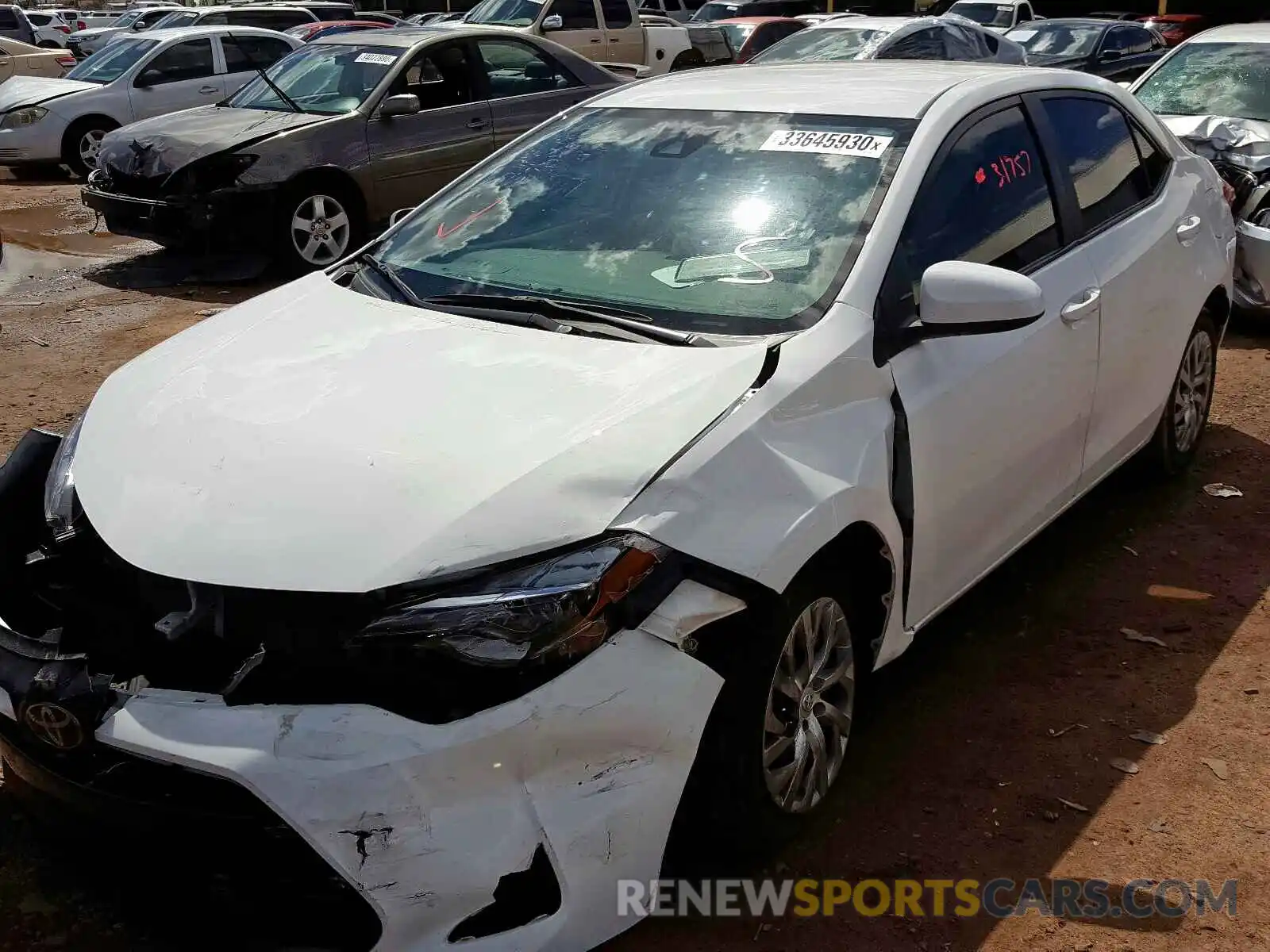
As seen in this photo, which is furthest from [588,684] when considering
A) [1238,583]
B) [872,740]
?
[1238,583]

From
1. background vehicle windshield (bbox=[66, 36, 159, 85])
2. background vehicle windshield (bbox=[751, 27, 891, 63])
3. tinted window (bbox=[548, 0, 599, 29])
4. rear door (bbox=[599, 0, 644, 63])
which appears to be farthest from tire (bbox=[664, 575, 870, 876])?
rear door (bbox=[599, 0, 644, 63])

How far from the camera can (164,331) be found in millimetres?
8148

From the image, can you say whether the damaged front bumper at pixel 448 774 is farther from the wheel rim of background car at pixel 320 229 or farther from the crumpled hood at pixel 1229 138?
the wheel rim of background car at pixel 320 229

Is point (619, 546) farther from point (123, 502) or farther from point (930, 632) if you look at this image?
point (930, 632)

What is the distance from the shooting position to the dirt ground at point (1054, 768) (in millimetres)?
2791

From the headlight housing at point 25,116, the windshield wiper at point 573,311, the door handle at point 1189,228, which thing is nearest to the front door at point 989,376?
the windshield wiper at point 573,311

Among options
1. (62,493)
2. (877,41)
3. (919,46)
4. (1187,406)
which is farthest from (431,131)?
(62,493)

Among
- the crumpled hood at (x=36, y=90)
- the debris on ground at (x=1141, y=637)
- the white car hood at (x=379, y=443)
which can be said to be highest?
the crumpled hood at (x=36, y=90)

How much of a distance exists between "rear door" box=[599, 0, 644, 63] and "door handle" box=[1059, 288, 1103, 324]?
15.4 meters

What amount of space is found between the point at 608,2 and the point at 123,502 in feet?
56.2

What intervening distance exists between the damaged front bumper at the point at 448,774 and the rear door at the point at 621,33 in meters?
17.0

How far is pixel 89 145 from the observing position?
14.4 metres

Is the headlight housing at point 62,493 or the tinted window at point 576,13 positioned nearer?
the headlight housing at point 62,493

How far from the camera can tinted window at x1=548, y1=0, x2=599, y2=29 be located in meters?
17.2
